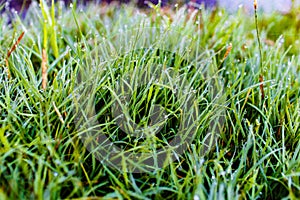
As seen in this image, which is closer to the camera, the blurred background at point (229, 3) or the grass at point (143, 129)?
the grass at point (143, 129)

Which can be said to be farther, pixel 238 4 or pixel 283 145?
pixel 238 4

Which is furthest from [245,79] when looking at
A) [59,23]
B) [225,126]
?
[59,23]

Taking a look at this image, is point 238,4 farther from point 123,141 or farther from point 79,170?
point 79,170

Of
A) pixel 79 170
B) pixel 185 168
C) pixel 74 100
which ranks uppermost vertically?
pixel 74 100

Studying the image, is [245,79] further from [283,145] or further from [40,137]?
[40,137]

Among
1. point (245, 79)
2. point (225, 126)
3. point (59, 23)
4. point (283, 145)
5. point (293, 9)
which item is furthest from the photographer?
point (293, 9)

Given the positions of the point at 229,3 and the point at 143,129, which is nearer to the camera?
the point at 143,129

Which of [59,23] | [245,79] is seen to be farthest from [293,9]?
[59,23]

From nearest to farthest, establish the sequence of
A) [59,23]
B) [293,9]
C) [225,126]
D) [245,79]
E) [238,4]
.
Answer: [225,126]
[245,79]
[59,23]
[238,4]
[293,9]

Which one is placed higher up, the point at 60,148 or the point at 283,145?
the point at 60,148

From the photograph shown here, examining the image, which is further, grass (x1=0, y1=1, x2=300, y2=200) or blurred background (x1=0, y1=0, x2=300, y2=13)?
blurred background (x1=0, y1=0, x2=300, y2=13)
